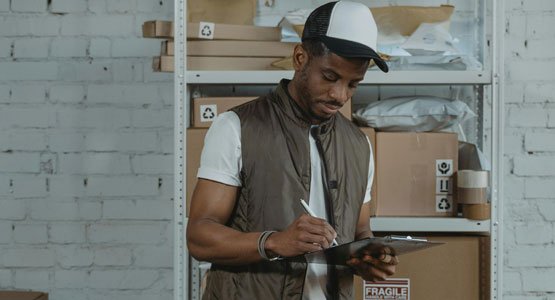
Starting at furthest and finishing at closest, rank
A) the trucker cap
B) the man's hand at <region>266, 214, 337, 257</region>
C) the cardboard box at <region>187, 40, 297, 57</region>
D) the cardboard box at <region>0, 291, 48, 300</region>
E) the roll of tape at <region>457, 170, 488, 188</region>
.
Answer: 1. the cardboard box at <region>0, 291, 48, 300</region>
2. the cardboard box at <region>187, 40, 297, 57</region>
3. the roll of tape at <region>457, 170, 488, 188</region>
4. the trucker cap
5. the man's hand at <region>266, 214, 337, 257</region>

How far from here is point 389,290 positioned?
2.36 m

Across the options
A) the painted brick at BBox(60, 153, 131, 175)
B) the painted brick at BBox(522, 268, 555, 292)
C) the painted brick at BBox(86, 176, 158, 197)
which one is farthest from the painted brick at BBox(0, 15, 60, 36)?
the painted brick at BBox(522, 268, 555, 292)

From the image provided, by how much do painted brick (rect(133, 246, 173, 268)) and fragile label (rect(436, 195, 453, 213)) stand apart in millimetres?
1019

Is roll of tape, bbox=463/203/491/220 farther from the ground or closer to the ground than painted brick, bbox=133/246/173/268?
farther from the ground

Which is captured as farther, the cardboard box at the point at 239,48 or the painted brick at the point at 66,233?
the painted brick at the point at 66,233

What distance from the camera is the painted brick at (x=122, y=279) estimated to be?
9.46 ft

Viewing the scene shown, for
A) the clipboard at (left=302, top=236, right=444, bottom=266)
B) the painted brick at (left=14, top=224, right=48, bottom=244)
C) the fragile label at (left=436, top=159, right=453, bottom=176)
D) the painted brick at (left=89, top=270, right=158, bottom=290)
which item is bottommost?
the painted brick at (left=89, top=270, right=158, bottom=290)

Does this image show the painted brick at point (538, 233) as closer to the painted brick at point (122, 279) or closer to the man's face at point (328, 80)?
the painted brick at point (122, 279)

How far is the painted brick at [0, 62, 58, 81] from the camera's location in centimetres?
287

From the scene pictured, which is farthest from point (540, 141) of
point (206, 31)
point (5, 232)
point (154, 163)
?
point (5, 232)

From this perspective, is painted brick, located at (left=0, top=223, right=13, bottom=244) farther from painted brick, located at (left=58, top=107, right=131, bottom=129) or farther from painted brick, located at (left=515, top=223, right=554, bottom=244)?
painted brick, located at (left=515, top=223, right=554, bottom=244)

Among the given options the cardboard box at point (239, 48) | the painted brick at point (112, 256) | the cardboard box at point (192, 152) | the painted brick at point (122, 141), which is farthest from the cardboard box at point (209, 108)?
the painted brick at point (112, 256)

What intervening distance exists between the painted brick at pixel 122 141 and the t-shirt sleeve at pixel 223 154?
4.41 ft

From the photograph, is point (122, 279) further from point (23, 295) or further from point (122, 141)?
point (122, 141)
